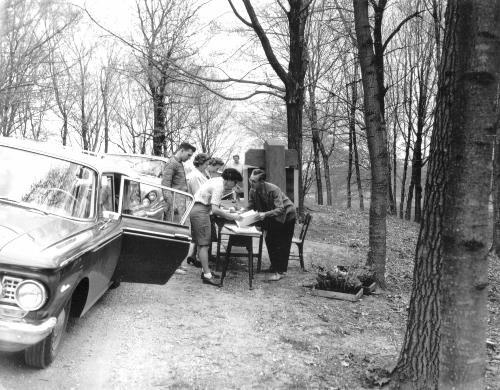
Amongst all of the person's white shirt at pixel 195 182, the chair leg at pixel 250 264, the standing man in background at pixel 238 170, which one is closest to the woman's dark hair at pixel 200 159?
the person's white shirt at pixel 195 182

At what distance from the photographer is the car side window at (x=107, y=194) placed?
17.2ft

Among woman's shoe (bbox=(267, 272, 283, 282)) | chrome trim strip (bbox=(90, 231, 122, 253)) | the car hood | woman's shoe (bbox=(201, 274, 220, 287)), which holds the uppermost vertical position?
the car hood

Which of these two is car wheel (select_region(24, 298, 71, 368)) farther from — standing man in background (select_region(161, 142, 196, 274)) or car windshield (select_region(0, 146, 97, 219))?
standing man in background (select_region(161, 142, 196, 274))

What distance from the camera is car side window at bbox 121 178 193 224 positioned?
19.6 feet

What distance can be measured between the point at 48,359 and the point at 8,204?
1.35 m

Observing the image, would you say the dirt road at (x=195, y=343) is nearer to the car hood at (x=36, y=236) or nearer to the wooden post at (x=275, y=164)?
the car hood at (x=36, y=236)

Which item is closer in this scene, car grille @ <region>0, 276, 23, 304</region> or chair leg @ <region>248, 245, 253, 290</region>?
car grille @ <region>0, 276, 23, 304</region>

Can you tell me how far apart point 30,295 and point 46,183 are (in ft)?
4.76

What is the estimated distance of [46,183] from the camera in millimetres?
4652

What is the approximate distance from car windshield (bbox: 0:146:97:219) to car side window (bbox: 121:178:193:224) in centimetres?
91

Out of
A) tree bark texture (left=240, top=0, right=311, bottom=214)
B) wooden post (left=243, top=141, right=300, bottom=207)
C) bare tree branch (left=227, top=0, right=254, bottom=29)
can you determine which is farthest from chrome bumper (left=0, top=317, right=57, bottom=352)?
bare tree branch (left=227, top=0, right=254, bottom=29)

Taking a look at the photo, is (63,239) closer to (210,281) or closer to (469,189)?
(469,189)

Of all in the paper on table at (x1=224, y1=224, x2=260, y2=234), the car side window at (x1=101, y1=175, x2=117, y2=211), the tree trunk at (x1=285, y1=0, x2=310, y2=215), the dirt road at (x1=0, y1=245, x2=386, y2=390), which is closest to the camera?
the dirt road at (x1=0, y1=245, x2=386, y2=390)

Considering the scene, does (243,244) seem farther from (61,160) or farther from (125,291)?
(61,160)
